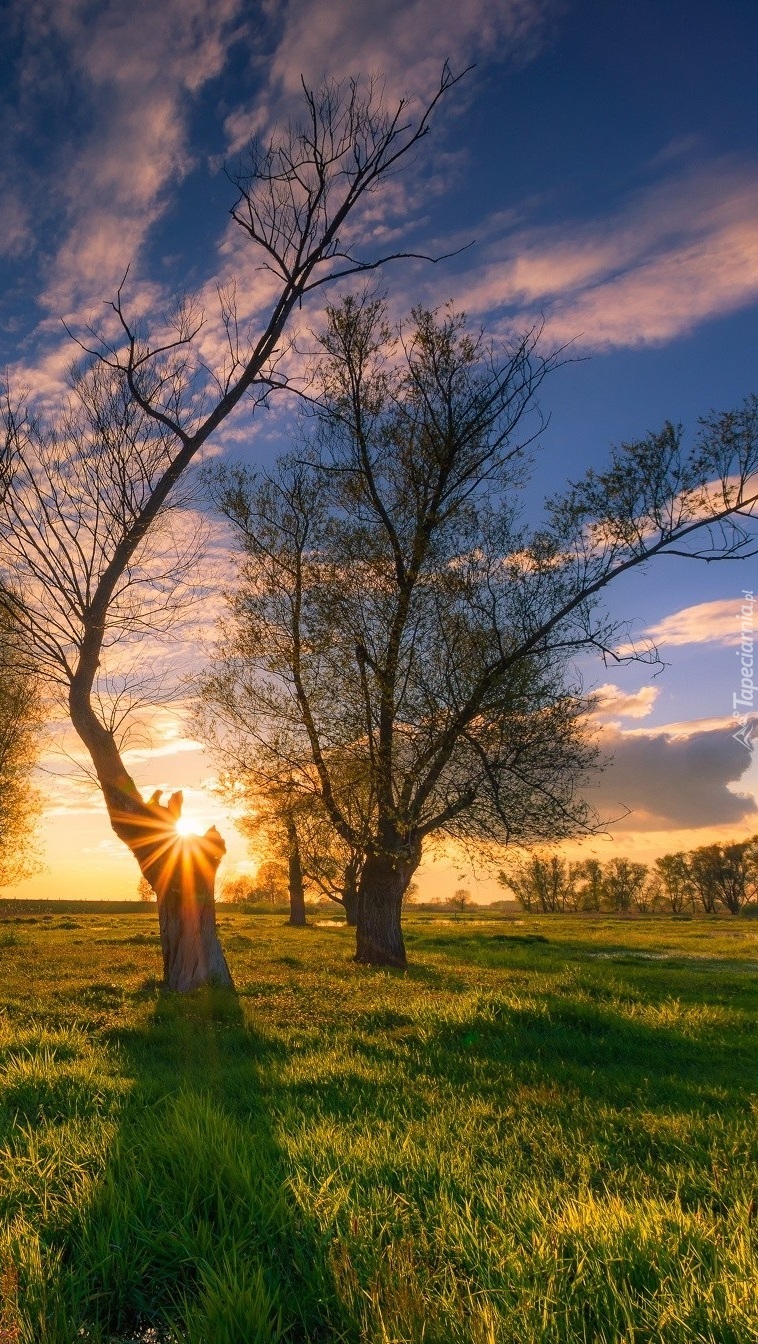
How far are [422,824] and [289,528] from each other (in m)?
8.78

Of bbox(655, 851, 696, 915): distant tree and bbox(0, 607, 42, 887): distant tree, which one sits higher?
bbox(0, 607, 42, 887): distant tree

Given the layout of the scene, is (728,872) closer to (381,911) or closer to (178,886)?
(381,911)

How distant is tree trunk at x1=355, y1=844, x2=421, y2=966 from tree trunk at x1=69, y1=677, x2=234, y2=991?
532cm

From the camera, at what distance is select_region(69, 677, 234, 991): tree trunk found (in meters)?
14.6

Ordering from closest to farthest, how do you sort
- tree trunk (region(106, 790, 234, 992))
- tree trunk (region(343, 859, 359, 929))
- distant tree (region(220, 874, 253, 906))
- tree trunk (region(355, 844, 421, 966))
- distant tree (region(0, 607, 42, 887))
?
tree trunk (region(106, 790, 234, 992)), tree trunk (region(355, 844, 421, 966)), tree trunk (region(343, 859, 359, 929)), distant tree (region(0, 607, 42, 887)), distant tree (region(220, 874, 253, 906))

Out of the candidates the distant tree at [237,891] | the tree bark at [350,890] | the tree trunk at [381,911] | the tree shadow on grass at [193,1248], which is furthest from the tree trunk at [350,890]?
the distant tree at [237,891]

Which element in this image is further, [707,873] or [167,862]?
[707,873]

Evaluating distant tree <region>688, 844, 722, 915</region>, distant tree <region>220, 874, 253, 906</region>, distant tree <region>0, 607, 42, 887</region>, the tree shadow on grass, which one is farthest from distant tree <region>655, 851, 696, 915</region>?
the tree shadow on grass

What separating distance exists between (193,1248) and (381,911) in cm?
1688

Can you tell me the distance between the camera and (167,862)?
14914 millimetres

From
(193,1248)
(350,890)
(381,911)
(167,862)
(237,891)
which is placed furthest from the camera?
(237,891)

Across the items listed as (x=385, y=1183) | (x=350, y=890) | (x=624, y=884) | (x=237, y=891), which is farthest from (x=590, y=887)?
(x=385, y=1183)

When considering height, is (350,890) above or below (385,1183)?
below

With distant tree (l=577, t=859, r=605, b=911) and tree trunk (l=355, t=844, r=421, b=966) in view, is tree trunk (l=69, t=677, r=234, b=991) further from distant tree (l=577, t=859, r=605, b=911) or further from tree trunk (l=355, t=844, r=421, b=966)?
distant tree (l=577, t=859, r=605, b=911)
